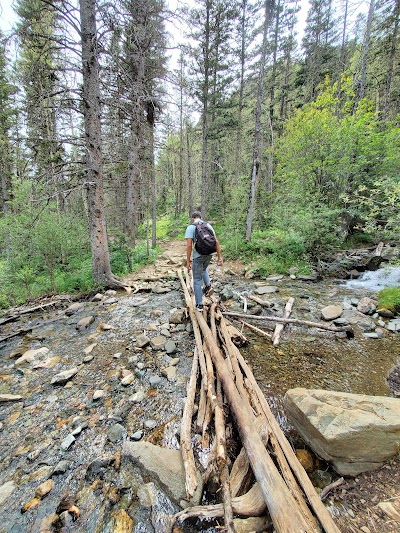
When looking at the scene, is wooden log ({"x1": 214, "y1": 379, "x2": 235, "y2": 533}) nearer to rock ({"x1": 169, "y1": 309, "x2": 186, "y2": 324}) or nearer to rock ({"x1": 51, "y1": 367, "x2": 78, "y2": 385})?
rock ({"x1": 51, "y1": 367, "x2": 78, "y2": 385})

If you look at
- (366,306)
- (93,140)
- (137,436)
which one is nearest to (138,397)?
(137,436)

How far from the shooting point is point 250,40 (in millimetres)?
15406

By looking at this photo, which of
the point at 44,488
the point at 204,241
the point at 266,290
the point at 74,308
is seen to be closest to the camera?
the point at 44,488

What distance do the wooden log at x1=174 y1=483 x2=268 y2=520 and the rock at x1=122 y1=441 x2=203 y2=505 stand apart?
0.14 meters

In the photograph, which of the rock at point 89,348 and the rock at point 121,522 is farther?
the rock at point 89,348

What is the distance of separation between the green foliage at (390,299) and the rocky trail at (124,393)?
1.39ft

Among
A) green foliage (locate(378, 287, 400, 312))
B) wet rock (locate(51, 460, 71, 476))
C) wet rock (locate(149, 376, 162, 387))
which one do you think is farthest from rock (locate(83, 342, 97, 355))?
green foliage (locate(378, 287, 400, 312))

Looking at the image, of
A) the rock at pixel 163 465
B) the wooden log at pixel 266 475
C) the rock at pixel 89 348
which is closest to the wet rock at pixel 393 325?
the wooden log at pixel 266 475

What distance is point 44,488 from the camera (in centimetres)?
217

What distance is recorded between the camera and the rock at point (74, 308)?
6.28 m

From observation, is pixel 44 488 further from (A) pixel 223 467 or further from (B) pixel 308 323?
(B) pixel 308 323

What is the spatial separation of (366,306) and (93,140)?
891cm

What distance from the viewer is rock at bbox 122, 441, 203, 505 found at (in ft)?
6.59

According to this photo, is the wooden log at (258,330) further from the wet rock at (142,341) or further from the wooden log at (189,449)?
the wooden log at (189,449)
